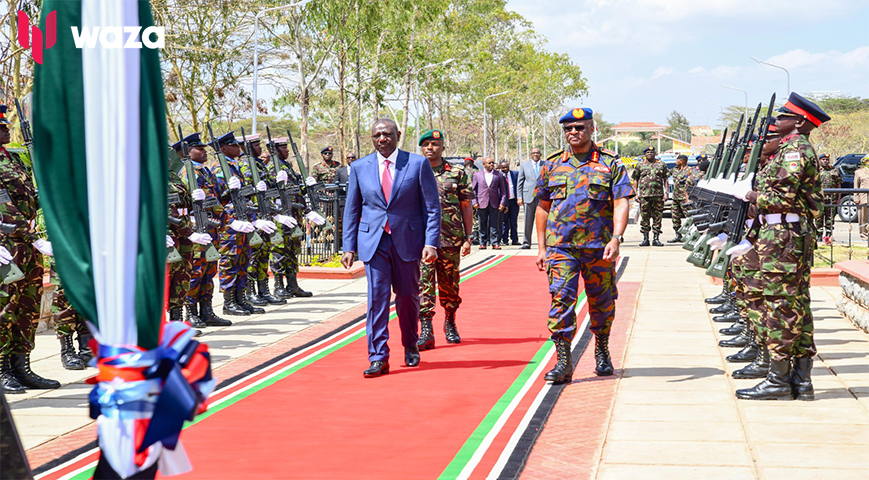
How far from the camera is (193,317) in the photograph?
1075 cm

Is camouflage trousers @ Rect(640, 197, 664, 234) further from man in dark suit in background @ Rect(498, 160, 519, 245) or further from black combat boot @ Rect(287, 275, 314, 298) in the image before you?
black combat boot @ Rect(287, 275, 314, 298)

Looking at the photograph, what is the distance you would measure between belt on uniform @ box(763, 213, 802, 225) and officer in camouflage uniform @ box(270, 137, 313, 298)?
7370 mm

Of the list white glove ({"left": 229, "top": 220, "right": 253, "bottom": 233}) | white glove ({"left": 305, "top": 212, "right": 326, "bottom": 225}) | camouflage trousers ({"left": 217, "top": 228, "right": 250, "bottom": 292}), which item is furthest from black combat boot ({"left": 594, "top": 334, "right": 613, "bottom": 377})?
white glove ({"left": 305, "top": 212, "right": 326, "bottom": 225})

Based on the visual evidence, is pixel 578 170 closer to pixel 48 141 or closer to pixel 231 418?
pixel 231 418

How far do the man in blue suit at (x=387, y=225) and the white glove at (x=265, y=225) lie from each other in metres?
3.76

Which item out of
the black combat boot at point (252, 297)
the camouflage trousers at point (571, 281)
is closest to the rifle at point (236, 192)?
the black combat boot at point (252, 297)

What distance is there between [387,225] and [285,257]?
560 cm

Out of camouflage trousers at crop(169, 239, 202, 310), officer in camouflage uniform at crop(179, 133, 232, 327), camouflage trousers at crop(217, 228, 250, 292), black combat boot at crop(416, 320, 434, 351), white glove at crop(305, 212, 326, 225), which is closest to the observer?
black combat boot at crop(416, 320, 434, 351)

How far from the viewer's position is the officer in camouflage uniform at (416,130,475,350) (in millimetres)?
9266

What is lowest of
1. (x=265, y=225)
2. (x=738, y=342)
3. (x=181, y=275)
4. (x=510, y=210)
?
(x=738, y=342)

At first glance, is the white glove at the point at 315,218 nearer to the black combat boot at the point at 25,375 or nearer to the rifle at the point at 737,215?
the black combat boot at the point at 25,375

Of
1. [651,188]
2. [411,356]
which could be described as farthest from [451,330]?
[651,188]

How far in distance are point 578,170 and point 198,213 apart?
4516 millimetres

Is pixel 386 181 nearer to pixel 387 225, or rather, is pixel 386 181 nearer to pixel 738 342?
pixel 387 225
